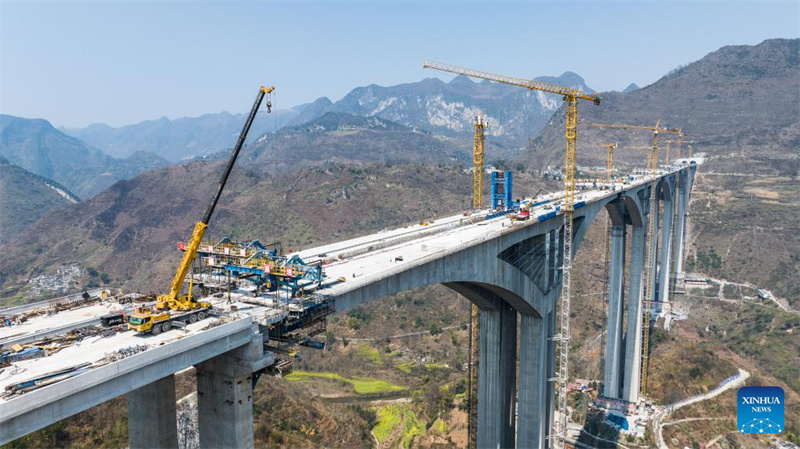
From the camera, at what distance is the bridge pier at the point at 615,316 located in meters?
75.2

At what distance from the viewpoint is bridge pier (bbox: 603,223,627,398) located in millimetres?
75250

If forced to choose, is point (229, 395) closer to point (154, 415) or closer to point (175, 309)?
point (175, 309)

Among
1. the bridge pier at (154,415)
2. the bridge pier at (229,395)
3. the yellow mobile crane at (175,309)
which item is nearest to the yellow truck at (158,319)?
the yellow mobile crane at (175,309)

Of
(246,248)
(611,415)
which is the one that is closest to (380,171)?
(611,415)

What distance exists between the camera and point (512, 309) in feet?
155

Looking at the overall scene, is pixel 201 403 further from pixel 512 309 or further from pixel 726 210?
pixel 726 210

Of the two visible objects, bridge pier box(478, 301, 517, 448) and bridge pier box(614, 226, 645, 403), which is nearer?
bridge pier box(478, 301, 517, 448)

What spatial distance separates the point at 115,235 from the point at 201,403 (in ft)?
560

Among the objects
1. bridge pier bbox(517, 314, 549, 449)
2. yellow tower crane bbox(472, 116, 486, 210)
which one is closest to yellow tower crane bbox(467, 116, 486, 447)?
yellow tower crane bbox(472, 116, 486, 210)

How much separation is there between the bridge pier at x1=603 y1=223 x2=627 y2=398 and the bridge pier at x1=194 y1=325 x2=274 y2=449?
6557cm

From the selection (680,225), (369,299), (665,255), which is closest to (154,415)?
(369,299)

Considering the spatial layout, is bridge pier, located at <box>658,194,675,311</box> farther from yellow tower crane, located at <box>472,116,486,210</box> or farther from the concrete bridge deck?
yellow tower crane, located at <box>472,116,486,210</box>

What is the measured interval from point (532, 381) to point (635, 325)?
1562 inches

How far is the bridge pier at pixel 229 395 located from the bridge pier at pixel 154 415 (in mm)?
3993
